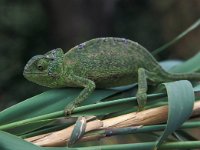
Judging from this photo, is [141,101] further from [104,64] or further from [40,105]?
[104,64]

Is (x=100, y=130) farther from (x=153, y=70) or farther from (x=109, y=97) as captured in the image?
(x=153, y=70)

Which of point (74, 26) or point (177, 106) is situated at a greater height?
point (74, 26)

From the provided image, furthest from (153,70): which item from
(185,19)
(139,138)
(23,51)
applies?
(185,19)

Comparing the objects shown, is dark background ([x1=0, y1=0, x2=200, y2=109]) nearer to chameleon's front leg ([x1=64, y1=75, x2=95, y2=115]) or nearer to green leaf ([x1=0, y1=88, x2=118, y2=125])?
chameleon's front leg ([x1=64, y1=75, x2=95, y2=115])

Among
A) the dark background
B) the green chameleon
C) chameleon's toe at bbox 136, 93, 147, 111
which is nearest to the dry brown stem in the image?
chameleon's toe at bbox 136, 93, 147, 111

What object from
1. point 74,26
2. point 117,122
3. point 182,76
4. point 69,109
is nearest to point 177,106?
point 117,122
